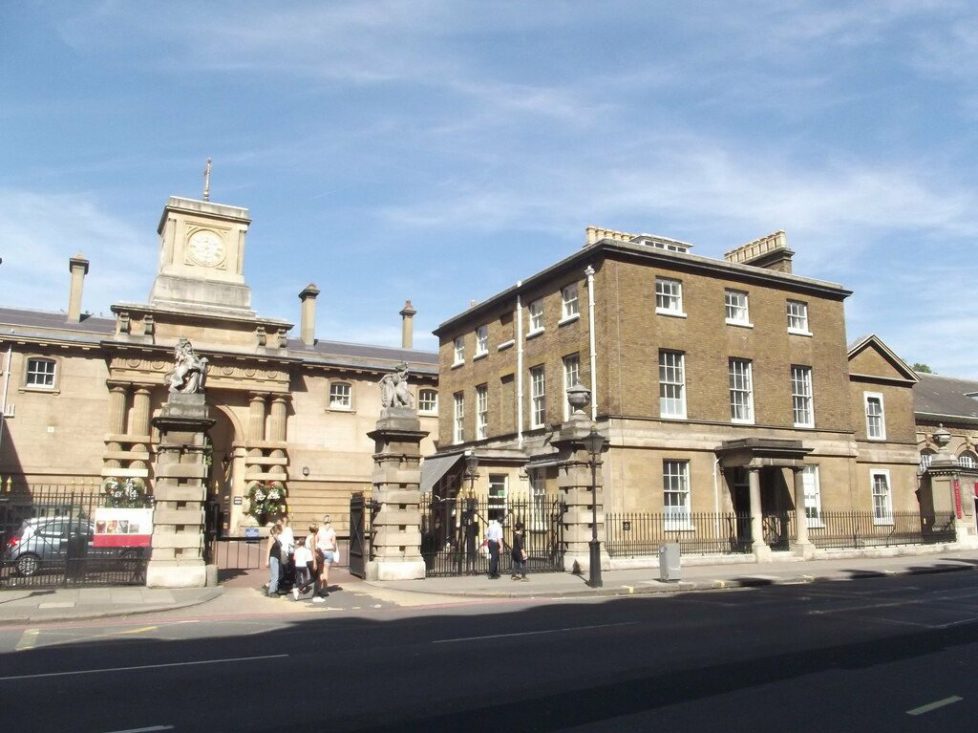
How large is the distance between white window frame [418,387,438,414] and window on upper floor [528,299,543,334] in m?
16.2

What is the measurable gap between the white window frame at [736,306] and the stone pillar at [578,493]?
33.8ft

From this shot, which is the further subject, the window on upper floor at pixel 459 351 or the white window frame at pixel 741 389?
the window on upper floor at pixel 459 351

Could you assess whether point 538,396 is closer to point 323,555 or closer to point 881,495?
point 323,555

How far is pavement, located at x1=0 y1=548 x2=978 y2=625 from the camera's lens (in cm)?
1564

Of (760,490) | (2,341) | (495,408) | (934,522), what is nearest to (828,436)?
(760,490)

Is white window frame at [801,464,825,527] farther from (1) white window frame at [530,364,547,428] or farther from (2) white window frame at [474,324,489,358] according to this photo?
(2) white window frame at [474,324,489,358]

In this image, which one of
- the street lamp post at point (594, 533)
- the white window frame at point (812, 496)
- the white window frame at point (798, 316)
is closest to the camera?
the street lamp post at point (594, 533)

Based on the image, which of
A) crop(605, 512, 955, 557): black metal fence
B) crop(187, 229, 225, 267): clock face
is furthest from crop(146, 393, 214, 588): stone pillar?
crop(187, 229, 225, 267): clock face

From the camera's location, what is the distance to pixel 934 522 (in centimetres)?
3434

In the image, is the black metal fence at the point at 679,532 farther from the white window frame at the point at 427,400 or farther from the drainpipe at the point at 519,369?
the white window frame at the point at 427,400

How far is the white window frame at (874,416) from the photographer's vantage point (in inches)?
1375

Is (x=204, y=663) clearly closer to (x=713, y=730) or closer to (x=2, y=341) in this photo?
(x=713, y=730)

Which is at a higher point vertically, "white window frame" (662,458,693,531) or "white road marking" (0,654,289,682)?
"white window frame" (662,458,693,531)

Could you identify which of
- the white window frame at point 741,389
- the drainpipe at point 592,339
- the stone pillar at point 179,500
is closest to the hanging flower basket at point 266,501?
the drainpipe at point 592,339
